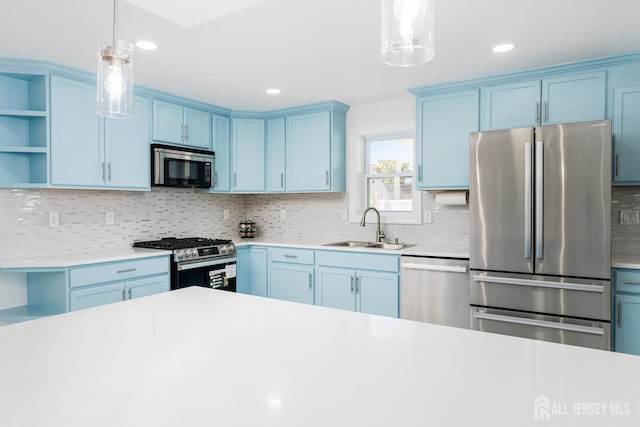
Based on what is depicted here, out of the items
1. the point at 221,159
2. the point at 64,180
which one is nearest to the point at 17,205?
the point at 64,180

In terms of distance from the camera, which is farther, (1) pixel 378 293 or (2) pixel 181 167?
(2) pixel 181 167

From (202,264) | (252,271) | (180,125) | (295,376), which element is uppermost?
(180,125)

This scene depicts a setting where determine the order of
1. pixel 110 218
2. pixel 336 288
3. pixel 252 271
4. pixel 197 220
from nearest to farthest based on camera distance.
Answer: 1. pixel 110 218
2. pixel 336 288
3. pixel 252 271
4. pixel 197 220

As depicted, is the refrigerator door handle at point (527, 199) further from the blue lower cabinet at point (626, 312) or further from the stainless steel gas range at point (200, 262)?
the stainless steel gas range at point (200, 262)

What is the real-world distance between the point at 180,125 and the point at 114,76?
2.89m

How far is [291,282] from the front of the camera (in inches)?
166

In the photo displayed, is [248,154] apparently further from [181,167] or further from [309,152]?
[181,167]

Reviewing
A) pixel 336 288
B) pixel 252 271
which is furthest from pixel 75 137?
pixel 336 288

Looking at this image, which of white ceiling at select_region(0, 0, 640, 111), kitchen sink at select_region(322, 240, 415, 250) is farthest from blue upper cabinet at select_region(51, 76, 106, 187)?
kitchen sink at select_region(322, 240, 415, 250)

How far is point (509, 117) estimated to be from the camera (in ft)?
11.0

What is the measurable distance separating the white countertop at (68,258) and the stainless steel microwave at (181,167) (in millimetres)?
666

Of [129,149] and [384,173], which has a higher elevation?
[129,149]

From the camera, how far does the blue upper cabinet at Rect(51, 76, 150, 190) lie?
3.16 m

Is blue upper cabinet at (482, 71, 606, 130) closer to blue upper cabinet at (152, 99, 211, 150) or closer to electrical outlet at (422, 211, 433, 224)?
electrical outlet at (422, 211, 433, 224)
